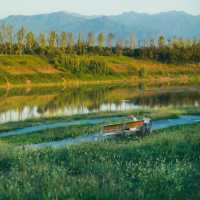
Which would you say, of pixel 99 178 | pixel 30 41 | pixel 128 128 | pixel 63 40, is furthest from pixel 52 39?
pixel 99 178

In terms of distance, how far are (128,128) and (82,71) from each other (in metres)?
131

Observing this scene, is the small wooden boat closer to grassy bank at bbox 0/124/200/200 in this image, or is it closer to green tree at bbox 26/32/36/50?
grassy bank at bbox 0/124/200/200

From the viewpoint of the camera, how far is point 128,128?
3212 cm

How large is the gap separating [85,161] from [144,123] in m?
14.5

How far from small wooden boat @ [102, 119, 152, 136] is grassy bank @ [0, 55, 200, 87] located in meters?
102

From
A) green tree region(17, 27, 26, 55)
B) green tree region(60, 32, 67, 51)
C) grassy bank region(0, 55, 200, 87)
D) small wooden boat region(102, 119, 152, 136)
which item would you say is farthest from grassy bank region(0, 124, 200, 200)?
green tree region(60, 32, 67, 51)

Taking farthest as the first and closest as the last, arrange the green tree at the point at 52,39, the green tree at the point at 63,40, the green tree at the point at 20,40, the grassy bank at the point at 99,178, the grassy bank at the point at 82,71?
the green tree at the point at 63,40 < the green tree at the point at 52,39 < the green tree at the point at 20,40 < the grassy bank at the point at 82,71 < the grassy bank at the point at 99,178

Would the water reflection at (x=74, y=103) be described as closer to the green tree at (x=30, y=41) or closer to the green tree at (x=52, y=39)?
the green tree at (x=30, y=41)

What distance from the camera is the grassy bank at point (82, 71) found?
144 metres

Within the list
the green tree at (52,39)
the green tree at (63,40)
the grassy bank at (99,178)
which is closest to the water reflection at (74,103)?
the grassy bank at (99,178)

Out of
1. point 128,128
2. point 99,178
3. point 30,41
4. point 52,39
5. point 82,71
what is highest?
point 52,39

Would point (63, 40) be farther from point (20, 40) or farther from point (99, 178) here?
point (99, 178)

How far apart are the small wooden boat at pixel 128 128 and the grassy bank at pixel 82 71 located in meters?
102

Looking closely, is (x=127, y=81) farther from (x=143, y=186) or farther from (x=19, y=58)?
(x=143, y=186)
